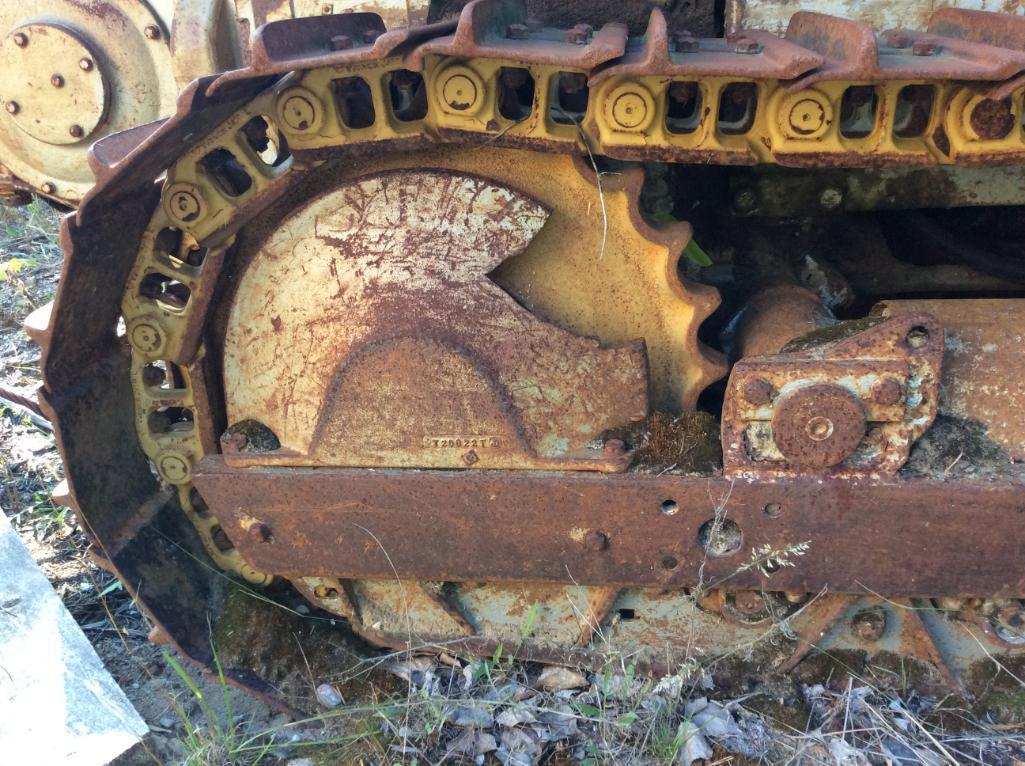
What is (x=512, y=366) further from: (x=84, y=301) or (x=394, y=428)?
(x=84, y=301)

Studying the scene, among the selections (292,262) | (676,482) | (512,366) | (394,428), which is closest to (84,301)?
(292,262)

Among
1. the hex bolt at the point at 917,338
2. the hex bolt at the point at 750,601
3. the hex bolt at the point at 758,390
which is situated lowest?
the hex bolt at the point at 750,601

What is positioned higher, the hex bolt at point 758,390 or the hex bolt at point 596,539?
the hex bolt at point 758,390

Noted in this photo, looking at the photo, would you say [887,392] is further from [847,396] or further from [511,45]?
[511,45]

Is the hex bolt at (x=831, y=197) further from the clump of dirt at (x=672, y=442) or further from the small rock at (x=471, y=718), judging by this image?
the small rock at (x=471, y=718)

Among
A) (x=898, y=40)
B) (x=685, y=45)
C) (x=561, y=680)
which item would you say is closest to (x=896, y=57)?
(x=898, y=40)

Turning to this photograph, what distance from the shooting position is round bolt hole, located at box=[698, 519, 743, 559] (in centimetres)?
184

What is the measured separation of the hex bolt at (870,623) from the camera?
6.59 ft

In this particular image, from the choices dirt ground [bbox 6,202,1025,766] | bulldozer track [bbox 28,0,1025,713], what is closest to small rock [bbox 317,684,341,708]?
dirt ground [bbox 6,202,1025,766]

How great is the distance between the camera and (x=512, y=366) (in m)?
1.81

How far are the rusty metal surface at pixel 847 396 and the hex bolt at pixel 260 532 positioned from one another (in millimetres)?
1037

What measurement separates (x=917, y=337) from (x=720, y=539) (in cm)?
56

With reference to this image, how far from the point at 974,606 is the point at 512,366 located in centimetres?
117

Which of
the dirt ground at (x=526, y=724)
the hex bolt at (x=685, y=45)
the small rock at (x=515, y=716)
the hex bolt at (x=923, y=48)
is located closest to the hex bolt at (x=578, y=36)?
the hex bolt at (x=685, y=45)
